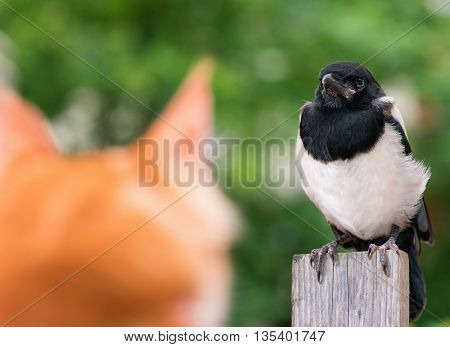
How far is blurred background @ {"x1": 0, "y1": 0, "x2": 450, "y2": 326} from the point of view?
10.0 ft

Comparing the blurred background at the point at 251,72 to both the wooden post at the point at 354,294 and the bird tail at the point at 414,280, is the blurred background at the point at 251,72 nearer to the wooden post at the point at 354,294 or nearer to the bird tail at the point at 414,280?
the bird tail at the point at 414,280

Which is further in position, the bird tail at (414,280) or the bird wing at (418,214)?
the bird wing at (418,214)

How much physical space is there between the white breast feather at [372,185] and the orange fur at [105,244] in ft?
2.15

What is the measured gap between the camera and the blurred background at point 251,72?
10.0 feet

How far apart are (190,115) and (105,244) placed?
51 cm

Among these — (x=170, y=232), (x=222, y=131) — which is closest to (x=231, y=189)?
(x=222, y=131)

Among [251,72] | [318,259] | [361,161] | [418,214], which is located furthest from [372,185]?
[251,72]

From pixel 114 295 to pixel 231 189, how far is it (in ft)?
2.18

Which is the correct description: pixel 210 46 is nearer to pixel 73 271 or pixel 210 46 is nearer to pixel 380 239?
pixel 73 271

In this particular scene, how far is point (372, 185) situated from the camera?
2000 millimetres

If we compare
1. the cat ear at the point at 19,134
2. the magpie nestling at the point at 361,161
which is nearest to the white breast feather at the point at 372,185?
the magpie nestling at the point at 361,161

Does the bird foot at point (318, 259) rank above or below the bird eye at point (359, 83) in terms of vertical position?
below

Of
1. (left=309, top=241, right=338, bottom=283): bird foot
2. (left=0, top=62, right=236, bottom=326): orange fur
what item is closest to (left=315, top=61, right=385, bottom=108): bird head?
(left=309, top=241, right=338, bottom=283): bird foot

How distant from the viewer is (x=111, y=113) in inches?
132
